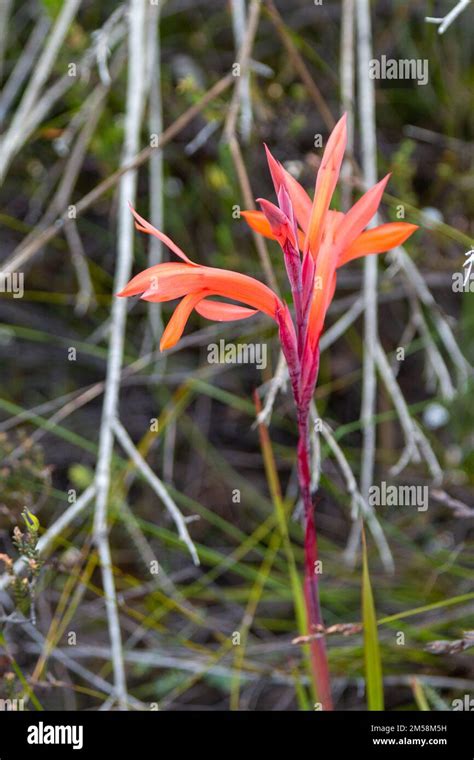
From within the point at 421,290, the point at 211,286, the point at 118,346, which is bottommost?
the point at 211,286

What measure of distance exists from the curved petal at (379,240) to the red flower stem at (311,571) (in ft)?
0.62

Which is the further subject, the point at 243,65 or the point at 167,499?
the point at 243,65

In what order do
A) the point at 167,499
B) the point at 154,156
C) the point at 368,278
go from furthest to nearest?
1. the point at 154,156
2. the point at 368,278
3. the point at 167,499

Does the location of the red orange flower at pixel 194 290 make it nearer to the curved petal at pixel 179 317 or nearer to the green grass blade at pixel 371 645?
the curved petal at pixel 179 317

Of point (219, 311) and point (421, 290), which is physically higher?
point (421, 290)

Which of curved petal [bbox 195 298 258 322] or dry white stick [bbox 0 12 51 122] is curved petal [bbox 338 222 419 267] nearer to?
curved petal [bbox 195 298 258 322]

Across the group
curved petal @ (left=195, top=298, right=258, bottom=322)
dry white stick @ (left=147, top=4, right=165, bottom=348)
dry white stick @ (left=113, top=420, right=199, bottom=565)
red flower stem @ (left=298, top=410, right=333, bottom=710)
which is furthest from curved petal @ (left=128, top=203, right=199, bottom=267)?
dry white stick @ (left=147, top=4, right=165, bottom=348)

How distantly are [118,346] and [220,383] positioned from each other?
2.40ft

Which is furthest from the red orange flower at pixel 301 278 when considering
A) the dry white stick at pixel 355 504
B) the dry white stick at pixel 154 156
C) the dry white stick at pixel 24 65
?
the dry white stick at pixel 24 65

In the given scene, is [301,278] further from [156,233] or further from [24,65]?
[24,65]

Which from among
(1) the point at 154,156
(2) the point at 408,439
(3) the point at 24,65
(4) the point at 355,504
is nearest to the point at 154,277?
(4) the point at 355,504

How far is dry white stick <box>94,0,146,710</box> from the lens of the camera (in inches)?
51.5

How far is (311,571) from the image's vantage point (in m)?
0.87

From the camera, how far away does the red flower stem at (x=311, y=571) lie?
823mm
